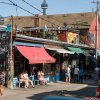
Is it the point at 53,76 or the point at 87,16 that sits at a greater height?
the point at 87,16

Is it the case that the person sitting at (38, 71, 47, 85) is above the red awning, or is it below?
below

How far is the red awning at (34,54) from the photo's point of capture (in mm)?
26062

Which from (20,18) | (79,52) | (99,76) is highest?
(20,18)

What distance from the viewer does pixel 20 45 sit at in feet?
87.9

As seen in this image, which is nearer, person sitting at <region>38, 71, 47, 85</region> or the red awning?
the red awning

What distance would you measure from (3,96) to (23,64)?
7662 mm

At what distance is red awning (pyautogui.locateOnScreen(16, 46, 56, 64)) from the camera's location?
2606 centimetres

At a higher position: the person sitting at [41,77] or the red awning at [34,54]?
the red awning at [34,54]

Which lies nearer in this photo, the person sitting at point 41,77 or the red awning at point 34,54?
the red awning at point 34,54

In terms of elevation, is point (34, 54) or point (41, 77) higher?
point (34, 54)

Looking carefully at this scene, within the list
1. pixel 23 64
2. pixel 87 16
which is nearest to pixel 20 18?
pixel 87 16

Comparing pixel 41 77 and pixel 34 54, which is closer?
pixel 34 54

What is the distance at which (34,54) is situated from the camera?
27469 mm

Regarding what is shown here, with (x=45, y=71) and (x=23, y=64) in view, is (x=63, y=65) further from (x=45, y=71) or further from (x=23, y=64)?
(x=23, y=64)
